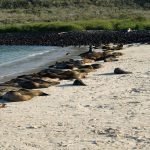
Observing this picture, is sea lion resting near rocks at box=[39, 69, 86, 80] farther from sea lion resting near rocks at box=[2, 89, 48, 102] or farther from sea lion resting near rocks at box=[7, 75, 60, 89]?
sea lion resting near rocks at box=[2, 89, 48, 102]

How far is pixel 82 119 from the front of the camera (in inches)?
508

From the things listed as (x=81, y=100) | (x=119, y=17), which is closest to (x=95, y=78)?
(x=81, y=100)

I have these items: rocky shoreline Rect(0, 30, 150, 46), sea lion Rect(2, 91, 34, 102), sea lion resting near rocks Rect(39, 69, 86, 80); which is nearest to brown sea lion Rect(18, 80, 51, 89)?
sea lion Rect(2, 91, 34, 102)

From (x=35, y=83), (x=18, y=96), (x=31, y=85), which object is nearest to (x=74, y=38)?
(x=35, y=83)

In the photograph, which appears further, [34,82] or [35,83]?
[34,82]

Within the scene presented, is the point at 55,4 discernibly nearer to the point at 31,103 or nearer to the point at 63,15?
the point at 63,15

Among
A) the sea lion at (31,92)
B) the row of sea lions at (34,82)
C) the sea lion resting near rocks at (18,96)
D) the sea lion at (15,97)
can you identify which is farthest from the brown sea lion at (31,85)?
the sea lion at (15,97)

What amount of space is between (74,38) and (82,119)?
145 ft

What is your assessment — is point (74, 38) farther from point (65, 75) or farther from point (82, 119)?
point (82, 119)

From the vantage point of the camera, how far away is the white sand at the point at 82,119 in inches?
419

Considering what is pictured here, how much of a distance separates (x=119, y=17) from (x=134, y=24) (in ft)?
52.7

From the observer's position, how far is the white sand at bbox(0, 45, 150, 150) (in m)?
10.6

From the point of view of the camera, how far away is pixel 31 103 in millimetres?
15664

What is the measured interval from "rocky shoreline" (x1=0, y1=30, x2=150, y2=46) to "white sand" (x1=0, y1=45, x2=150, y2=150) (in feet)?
108
